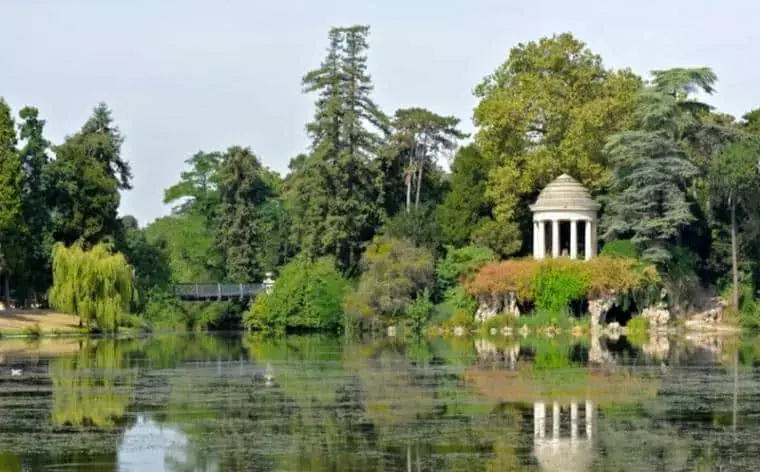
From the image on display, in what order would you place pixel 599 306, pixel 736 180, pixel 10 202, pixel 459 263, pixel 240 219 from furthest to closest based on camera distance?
pixel 240 219, pixel 459 263, pixel 10 202, pixel 599 306, pixel 736 180

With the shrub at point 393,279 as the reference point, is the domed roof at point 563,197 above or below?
above

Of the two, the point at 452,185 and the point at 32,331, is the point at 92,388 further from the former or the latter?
the point at 452,185

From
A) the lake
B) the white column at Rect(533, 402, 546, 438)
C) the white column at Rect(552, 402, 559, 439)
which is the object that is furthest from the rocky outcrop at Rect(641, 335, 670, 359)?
the white column at Rect(552, 402, 559, 439)

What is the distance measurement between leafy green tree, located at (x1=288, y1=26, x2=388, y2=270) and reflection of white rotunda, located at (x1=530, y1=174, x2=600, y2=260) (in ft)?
30.6

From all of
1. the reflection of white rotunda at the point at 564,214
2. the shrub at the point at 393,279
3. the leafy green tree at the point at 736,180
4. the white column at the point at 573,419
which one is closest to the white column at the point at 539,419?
the white column at the point at 573,419

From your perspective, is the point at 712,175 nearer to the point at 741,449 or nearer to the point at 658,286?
the point at 658,286

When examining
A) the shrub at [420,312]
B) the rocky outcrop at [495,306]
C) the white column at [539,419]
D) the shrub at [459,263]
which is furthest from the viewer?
the shrub at [459,263]

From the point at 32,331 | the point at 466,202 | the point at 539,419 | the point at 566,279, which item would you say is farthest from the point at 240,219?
the point at 539,419

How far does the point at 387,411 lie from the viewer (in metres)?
30.2

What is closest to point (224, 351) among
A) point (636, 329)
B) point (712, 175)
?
point (636, 329)

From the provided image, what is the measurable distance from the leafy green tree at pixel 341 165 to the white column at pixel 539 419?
142 ft

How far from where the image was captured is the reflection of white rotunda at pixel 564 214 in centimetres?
6781

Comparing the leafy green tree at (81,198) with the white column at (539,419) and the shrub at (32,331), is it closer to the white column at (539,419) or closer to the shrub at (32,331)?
the shrub at (32,331)

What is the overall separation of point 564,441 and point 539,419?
10.4ft
